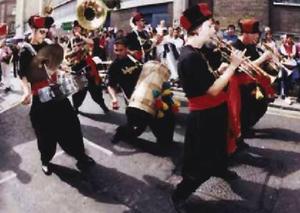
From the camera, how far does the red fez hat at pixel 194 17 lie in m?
4.55

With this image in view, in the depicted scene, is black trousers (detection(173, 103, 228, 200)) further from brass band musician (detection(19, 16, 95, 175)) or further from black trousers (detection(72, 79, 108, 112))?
black trousers (detection(72, 79, 108, 112))

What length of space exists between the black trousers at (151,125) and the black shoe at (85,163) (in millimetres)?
983

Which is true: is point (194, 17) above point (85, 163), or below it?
above

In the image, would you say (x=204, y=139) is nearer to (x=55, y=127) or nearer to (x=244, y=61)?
(x=244, y=61)

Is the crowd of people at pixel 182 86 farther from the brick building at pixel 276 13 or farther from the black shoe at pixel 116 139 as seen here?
the brick building at pixel 276 13

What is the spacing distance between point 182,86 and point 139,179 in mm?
1885

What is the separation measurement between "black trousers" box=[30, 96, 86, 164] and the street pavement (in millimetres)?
347

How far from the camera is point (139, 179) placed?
19.9ft

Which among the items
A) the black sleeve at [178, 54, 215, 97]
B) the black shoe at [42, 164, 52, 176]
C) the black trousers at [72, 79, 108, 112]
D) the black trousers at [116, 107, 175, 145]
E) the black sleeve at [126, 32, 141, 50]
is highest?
the black sleeve at [126, 32, 141, 50]

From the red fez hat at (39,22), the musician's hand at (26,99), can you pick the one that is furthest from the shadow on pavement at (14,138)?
the red fez hat at (39,22)

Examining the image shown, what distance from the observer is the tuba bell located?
31.5 ft

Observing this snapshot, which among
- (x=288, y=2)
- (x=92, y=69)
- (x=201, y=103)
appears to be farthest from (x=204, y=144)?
(x=288, y=2)

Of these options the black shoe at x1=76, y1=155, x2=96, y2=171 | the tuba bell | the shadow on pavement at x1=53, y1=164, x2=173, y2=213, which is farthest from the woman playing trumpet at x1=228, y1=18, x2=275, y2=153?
the tuba bell

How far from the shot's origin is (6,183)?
6.22m
